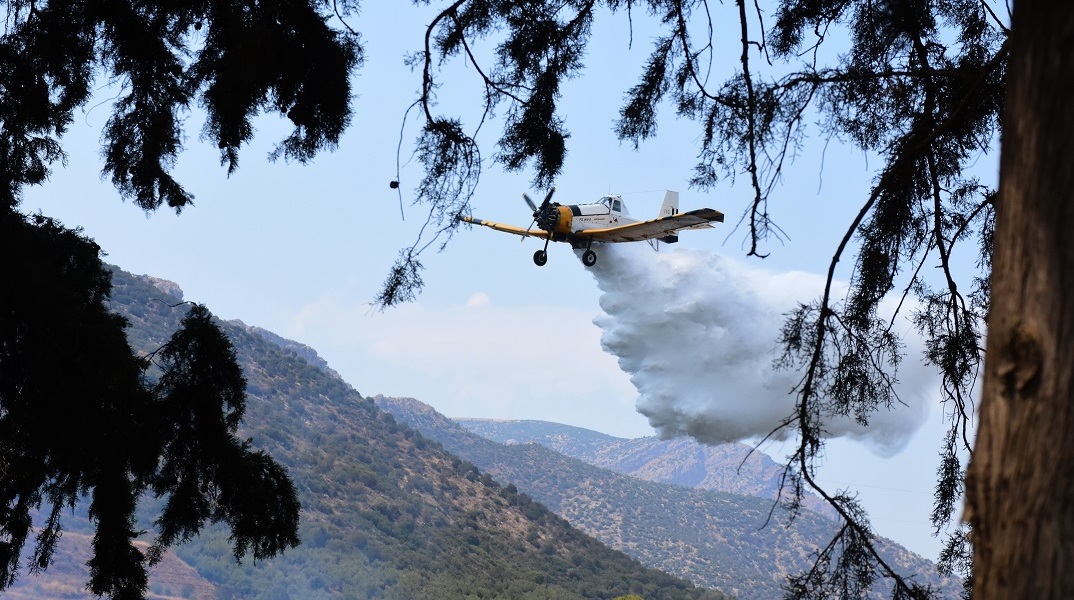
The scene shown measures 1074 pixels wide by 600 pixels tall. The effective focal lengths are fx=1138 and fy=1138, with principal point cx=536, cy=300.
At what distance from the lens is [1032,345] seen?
6.52 feet

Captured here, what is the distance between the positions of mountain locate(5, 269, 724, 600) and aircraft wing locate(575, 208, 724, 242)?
52.9 metres

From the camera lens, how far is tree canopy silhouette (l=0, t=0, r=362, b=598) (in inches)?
233

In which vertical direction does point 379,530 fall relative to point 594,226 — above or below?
below

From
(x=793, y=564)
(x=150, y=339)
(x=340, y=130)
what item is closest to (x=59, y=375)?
(x=340, y=130)

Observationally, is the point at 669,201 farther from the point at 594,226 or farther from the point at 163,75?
the point at 163,75

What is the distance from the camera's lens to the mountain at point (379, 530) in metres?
83.8

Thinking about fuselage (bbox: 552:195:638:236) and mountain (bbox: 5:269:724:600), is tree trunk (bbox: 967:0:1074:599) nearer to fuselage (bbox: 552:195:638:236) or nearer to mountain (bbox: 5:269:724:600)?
fuselage (bbox: 552:195:638:236)

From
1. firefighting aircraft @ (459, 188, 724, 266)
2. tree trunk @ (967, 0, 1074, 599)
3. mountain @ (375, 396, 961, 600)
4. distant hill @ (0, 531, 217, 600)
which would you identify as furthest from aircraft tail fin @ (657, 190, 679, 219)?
mountain @ (375, 396, 961, 600)

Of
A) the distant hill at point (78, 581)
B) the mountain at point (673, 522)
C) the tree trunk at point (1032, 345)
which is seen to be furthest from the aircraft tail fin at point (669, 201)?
the mountain at point (673, 522)

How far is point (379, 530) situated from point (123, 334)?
85.8 meters

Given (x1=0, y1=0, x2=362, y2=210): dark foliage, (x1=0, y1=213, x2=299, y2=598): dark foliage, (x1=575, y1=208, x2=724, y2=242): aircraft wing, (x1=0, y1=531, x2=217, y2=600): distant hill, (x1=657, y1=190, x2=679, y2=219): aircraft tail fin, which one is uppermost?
(x1=657, y1=190, x2=679, y2=219): aircraft tail fin

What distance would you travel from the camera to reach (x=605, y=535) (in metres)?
124

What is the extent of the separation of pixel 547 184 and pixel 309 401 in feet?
336

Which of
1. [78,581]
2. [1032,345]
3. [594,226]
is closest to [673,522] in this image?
[78,581]
